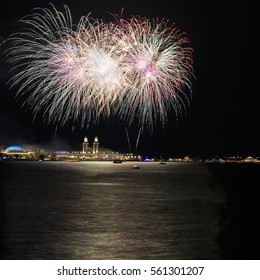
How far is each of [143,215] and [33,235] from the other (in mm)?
10599

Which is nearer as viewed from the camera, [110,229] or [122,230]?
[122,230]

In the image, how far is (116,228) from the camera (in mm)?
27109

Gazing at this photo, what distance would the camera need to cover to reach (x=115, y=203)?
42156mm

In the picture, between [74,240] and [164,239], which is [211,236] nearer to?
[164,239]

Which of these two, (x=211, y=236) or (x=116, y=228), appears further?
(x=116, y=228)

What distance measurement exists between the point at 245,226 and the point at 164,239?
7.18 m

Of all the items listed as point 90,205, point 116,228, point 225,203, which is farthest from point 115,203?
point 116,228
